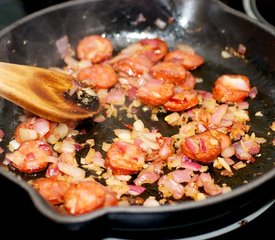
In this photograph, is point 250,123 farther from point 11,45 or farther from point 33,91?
point 11,45

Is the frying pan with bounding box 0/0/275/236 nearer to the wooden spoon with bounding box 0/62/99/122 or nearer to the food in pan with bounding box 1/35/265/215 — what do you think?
the food in pan with bounding box 1/35/265/215

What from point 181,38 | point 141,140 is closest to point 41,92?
point 141,140

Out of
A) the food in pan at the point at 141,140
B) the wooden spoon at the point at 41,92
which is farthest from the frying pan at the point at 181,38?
the wooden spoon at the point at 41,92

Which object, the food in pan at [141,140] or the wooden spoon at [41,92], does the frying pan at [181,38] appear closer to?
the food in pan at [141,140]

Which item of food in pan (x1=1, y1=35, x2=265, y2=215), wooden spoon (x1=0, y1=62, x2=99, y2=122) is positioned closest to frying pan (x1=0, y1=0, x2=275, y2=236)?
food in pan (x1=1, y1=35, x2=265, y2=215)

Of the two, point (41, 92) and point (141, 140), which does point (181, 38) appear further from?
point (41, 92)

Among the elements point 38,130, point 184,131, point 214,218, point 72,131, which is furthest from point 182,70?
point 214,218
